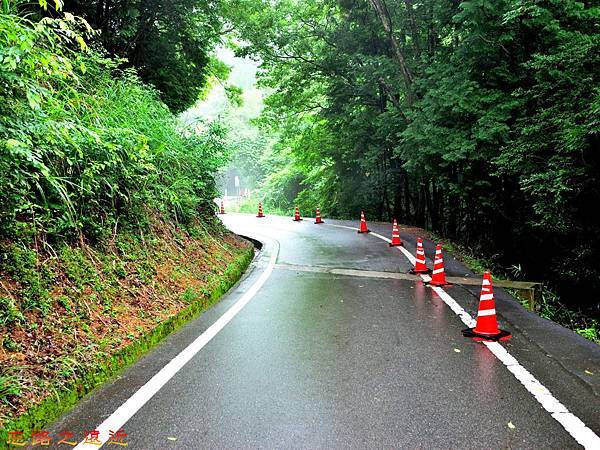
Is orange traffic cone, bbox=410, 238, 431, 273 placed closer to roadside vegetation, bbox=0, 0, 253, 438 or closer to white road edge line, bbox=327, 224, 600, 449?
white road edge line, bbox=327, 224, 600, 449

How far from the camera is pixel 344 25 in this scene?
66.7ft

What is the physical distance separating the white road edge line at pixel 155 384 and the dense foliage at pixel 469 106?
6509 mm

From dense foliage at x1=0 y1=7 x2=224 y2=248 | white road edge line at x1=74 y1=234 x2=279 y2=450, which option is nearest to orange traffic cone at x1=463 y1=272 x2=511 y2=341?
white road edge line at x1=74 y1=234 x2=279 y2=450

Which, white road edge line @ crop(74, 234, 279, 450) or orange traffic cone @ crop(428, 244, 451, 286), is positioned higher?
orange traffic cone @ crop(428, 244, 451, 286)

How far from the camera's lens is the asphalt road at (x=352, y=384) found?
10.6ft

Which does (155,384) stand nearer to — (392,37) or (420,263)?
(420,263)

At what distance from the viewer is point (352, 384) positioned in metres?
4.08

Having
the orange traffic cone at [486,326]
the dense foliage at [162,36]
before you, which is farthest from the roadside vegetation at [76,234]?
the orange traffic cone at [486,326]

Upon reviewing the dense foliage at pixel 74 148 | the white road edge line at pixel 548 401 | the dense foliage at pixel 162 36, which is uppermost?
the dense foliage at pixel 162 36

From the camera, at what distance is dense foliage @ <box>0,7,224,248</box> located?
389 cm

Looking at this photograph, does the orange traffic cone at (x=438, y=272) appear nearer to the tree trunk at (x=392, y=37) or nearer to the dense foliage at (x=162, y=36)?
the dense foliage at (x=162, y=36)

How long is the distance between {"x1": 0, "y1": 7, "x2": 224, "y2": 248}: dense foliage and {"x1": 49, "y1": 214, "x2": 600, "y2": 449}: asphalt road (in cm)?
196

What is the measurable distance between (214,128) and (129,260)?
587 cm

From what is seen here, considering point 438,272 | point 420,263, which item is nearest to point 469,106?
point 420,263
